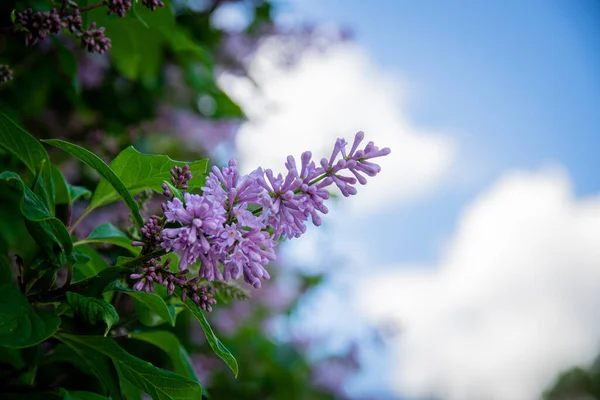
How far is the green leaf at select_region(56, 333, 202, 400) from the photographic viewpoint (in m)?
1.06

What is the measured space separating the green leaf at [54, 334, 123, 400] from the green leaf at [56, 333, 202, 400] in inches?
2.4

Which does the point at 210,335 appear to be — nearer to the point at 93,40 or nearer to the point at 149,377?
the point at 149,377

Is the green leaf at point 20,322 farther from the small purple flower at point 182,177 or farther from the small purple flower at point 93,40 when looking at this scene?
the small purple flower at point 93,40

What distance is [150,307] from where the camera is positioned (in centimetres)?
110

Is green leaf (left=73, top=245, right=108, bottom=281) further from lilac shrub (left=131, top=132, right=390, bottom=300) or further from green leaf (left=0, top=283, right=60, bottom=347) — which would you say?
lilac shrub (left=131, top=132, right=390, bottom=300)

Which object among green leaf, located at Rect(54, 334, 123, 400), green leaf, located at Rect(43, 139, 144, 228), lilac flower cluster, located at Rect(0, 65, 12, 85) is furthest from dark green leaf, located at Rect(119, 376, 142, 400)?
lilac flower cluster, located at Rect(0, 65, 12, 85)

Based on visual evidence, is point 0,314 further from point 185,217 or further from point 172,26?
point 172,26

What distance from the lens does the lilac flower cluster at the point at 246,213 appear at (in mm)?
883

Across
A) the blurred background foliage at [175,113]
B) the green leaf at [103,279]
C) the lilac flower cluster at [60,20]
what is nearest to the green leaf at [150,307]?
the green leaf at [103,279]

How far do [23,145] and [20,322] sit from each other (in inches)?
13.6

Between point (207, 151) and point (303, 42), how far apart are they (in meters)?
0.84

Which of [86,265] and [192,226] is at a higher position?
[86,265]

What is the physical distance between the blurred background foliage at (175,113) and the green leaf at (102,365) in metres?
0.43

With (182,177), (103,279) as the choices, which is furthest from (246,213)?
(103,279)
